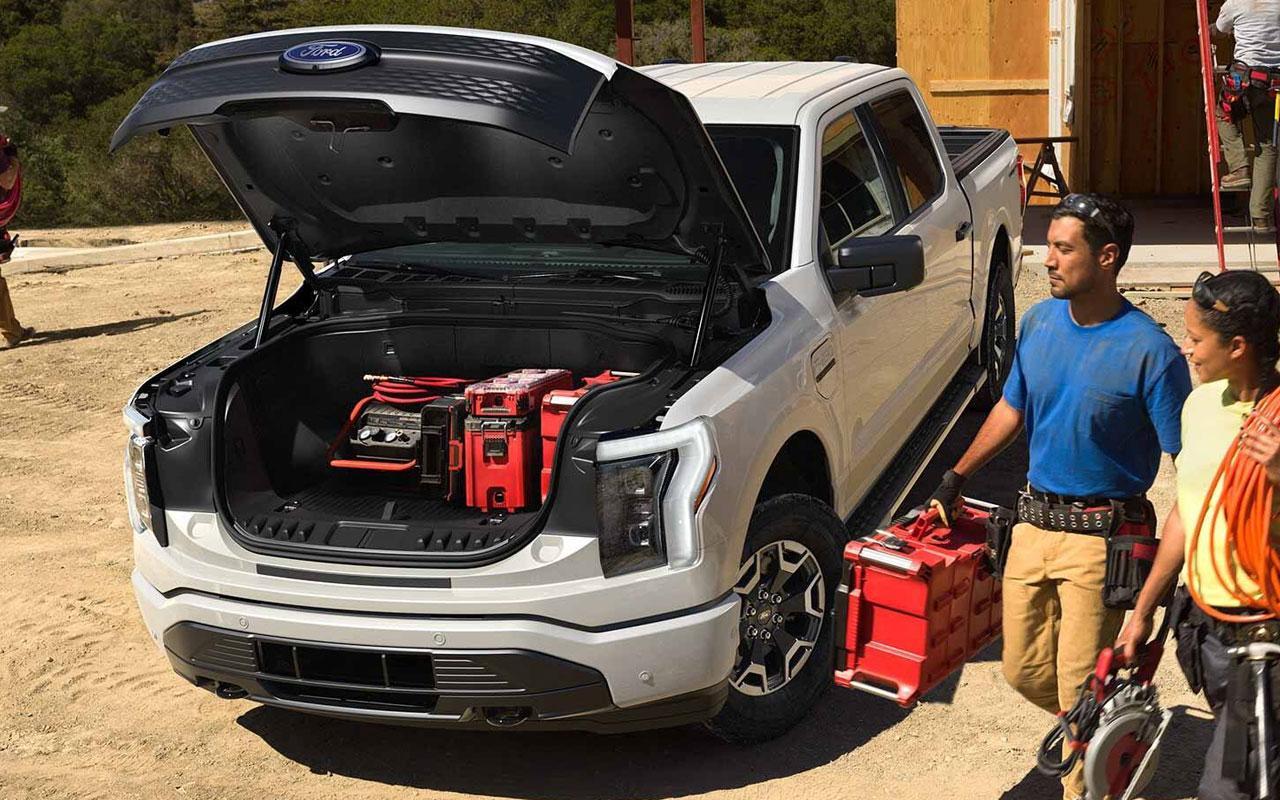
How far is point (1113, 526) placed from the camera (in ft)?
13.3

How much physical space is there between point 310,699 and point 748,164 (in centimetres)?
246

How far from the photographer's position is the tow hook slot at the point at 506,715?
14.5 feet

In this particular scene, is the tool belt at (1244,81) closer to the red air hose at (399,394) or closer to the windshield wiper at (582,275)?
the windshield wiper at (582,275)

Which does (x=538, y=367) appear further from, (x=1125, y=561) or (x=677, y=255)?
(x=1125, y=561)

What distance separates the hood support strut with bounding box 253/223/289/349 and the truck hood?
0.17 ft

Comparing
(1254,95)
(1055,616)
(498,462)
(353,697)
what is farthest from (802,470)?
(1254,95)

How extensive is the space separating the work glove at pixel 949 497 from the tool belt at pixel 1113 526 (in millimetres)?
231

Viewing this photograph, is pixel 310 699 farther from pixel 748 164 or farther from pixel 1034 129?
pixel 1034 129

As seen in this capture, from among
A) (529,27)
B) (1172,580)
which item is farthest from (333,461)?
(529,27)

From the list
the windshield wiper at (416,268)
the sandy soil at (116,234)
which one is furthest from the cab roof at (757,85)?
the sandy soil at (116,234)

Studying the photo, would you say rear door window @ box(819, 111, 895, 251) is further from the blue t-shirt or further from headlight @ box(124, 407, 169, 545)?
headlight @ box(124, 407, 169, 545)

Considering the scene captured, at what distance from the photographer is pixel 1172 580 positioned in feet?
12.2

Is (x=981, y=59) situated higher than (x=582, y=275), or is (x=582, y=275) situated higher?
(x=582, y=275)

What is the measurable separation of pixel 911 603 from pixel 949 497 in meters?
0.34
